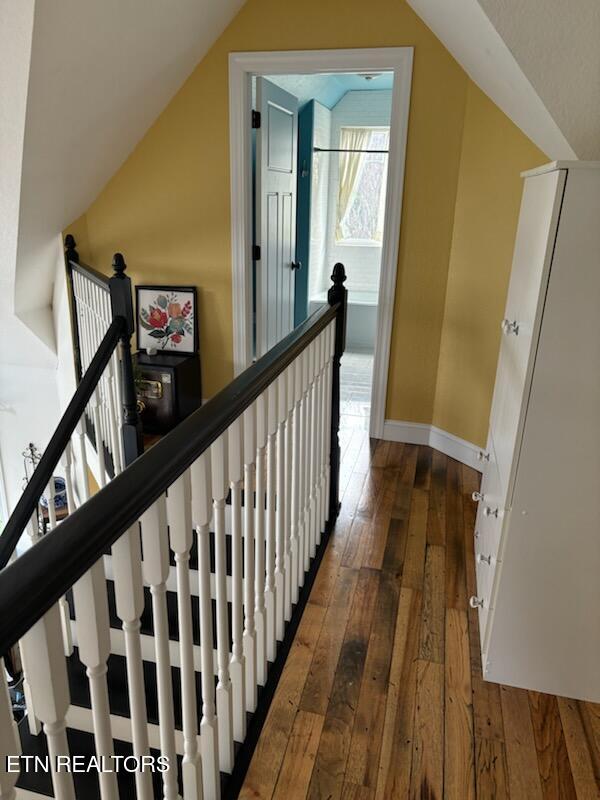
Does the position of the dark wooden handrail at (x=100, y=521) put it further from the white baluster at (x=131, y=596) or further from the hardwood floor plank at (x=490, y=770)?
the hardwood floor plank at (x=490, y=770)

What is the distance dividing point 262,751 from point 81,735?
52 cm

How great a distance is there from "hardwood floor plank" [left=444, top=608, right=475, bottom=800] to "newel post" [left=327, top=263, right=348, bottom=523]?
0.72 meters

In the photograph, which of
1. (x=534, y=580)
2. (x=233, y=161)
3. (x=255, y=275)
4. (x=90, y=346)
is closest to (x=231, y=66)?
(x=233, y=161)

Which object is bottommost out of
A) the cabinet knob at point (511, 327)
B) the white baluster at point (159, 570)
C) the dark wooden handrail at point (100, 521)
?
the white baluster at point (159, 570)

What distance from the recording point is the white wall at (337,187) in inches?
222

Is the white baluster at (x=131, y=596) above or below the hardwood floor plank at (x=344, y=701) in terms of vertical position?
above

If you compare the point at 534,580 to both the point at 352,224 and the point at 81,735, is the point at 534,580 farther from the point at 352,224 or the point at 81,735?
the point at 352,224

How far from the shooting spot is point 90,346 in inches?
128

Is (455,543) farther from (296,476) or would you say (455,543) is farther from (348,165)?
(348,165)

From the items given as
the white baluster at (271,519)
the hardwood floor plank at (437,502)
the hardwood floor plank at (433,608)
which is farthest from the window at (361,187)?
A: the white baluster at (271,519)

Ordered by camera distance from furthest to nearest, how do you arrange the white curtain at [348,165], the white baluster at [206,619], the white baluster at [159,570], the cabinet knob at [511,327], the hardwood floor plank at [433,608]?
the white curtain at [348,165] < the hardwood floor plank at [433,608] < the cabinet knob at [511,327] < the white baluster at [206,619] < the white baluster at [159,570]

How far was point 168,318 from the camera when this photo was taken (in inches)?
148

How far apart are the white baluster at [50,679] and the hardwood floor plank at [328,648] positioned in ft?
3.84

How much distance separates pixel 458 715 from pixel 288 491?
83 centimetres
